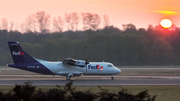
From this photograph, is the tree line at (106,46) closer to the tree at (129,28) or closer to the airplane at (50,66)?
the tree at (129,28)

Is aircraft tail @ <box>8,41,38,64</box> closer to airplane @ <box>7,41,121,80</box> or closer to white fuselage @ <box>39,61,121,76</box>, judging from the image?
airplane @ <box>7,41,121,80</box>

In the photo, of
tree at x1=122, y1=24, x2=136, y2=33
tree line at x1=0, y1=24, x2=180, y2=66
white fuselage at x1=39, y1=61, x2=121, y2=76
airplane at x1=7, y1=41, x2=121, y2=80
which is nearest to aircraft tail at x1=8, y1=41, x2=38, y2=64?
airplane at x1=7, y1=41, x2=121, y2=80

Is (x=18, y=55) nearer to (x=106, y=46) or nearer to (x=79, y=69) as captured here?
(x=79, y=69)

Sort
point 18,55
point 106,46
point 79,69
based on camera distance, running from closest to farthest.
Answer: point 18,55, point 79,69, point 106,46

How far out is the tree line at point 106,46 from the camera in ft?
210

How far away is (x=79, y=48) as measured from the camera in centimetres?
6412

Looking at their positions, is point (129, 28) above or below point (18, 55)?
above

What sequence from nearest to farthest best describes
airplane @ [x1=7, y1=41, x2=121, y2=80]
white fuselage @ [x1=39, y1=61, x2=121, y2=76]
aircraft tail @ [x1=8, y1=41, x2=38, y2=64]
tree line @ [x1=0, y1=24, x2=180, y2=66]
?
airplane @ [x1=7, y1=41, x2=121, y2=80] < aircraft tail @ [x1=8, y1=41, x2=38, y2=64] < white fuselage @ [x1=39, y1=61, x2=121, y2=76] < tree line @ [x1=0, y1=24, x2=180, y2=66]

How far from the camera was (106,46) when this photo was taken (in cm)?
6712

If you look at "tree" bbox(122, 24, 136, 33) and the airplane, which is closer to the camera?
the airplane

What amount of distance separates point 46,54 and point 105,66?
37.4 m

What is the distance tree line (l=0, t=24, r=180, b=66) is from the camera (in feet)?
210

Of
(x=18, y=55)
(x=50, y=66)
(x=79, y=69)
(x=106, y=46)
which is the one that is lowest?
(x=79, y=69)

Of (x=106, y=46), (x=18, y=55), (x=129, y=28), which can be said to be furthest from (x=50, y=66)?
(x=129, y=28)
